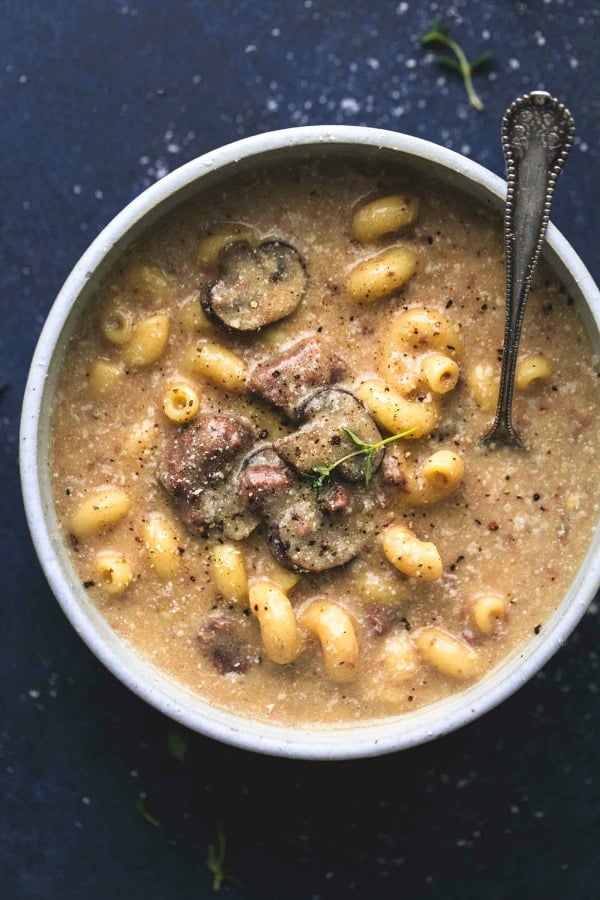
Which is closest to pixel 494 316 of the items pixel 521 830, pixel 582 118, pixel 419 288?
pixel 419 288

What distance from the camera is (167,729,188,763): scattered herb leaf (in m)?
2.58

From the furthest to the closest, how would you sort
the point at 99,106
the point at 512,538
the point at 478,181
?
the point at 99,106, the point at 512,538, the point at 478,181

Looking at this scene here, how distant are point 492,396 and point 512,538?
0.29m

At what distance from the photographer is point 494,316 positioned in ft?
7.17

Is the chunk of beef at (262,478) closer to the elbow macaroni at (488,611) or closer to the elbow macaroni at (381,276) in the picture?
the elbow macaroni at (381,276)

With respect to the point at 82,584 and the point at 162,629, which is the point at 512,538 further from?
the point at 82,584

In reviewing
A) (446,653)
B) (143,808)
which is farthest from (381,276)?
(143,808)

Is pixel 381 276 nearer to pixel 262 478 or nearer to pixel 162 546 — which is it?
pixel 262 478

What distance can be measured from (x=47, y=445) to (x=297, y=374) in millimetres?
505

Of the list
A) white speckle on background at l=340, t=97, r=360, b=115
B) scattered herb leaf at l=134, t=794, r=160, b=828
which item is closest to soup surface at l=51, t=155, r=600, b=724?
white speckle on background at l=340, t=97, r=360, b=115

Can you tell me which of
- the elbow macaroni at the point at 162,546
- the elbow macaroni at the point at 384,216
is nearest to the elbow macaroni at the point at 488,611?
the elbow macaroni at the point at 162,546

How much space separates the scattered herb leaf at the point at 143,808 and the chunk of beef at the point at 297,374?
1.05m

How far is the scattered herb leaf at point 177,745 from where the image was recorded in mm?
2582

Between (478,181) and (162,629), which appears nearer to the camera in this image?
(478,181)
